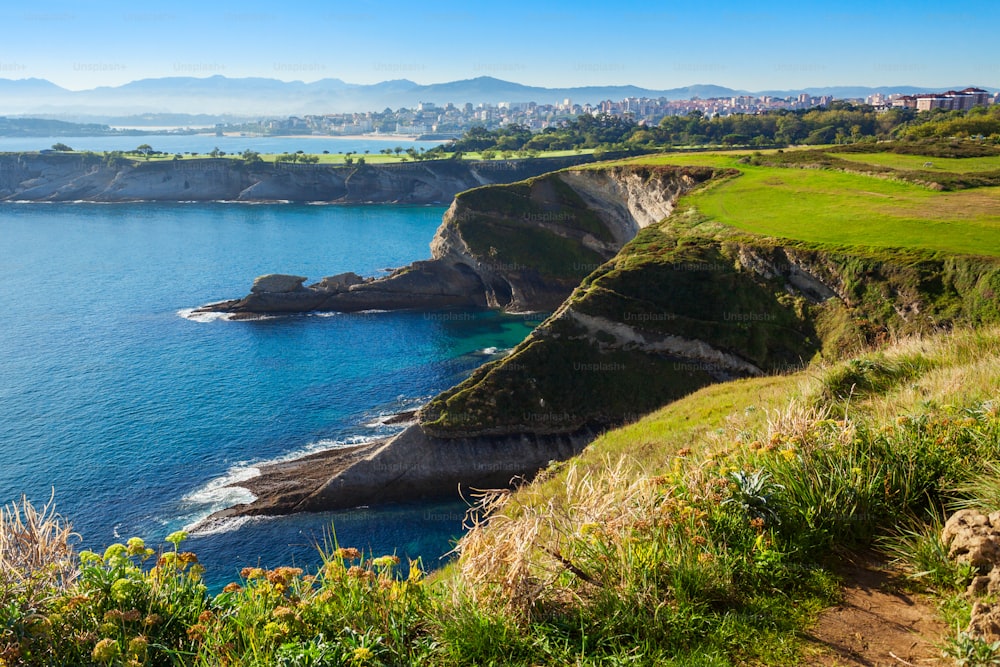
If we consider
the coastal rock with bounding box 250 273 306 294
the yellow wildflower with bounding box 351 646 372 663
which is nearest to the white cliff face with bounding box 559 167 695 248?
the coastal rock with bounding box 250 273 306 294

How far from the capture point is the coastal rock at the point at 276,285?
242ft

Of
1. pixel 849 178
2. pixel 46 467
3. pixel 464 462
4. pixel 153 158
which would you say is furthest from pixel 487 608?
pixel 153 158

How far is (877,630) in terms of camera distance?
568 cm

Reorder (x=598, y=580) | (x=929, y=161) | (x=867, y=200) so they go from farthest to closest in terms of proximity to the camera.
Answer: (x=929, y=161) → (x=867, y=200) → (x=598, y=580)

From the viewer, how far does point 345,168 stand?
157 metres

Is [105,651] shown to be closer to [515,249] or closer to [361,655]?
[361,655]

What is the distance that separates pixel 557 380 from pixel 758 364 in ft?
41.5

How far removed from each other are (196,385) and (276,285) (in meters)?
24.1

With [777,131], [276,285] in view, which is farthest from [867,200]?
[777,131]

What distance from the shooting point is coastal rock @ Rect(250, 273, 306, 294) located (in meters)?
73.8

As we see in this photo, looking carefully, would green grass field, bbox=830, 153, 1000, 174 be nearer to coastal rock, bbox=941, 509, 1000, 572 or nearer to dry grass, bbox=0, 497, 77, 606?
coastal rock, bbox=941, 509, 1000, 572

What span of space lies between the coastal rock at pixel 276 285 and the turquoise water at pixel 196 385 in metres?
4.19

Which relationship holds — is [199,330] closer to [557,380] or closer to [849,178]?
[557,380]

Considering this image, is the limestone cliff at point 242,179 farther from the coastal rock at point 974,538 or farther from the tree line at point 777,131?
the coastal rock at point 974,538
